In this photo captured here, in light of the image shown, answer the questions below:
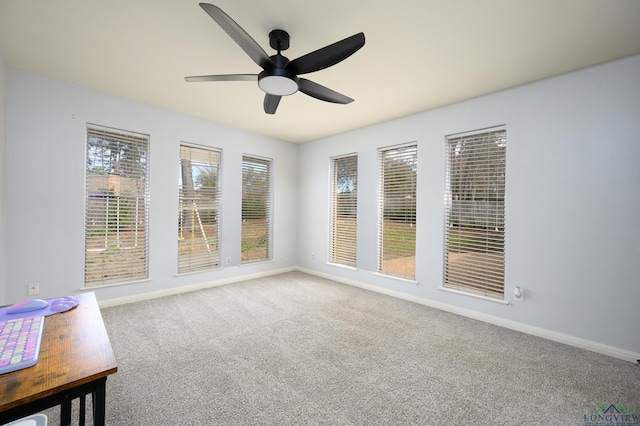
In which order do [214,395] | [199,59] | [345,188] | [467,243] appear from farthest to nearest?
[345,188], [467,243], [199,59], [214,395]

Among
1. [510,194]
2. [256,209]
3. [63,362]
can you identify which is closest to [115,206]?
[256,209]

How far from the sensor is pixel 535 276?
2.97 meters

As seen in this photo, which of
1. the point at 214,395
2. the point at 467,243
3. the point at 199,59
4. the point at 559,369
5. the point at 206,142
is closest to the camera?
the point at 214,395

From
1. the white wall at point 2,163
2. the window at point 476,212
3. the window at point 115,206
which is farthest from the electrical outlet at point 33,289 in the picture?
the window at point 476,212

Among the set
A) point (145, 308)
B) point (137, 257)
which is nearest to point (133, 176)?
point (137, 257)

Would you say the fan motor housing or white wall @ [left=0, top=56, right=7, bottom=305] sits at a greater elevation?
the fan motor housing

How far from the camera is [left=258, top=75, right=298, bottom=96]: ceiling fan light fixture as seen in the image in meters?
2.18

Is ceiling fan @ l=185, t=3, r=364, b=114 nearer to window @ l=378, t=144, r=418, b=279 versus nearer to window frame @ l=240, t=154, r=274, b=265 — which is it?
window @ l=378, t=144, r=418, b=279

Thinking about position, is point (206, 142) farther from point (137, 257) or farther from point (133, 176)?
point (137, 257)

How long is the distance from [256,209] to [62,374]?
434 centimetres

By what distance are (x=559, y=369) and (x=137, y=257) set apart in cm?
470

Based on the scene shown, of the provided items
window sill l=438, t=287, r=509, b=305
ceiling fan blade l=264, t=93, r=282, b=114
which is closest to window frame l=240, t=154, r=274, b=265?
ceiling fan blade l=264, t=93, r=282, b=114

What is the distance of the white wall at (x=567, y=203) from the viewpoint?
251cm

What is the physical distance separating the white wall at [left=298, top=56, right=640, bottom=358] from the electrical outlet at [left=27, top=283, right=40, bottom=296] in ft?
15.0
